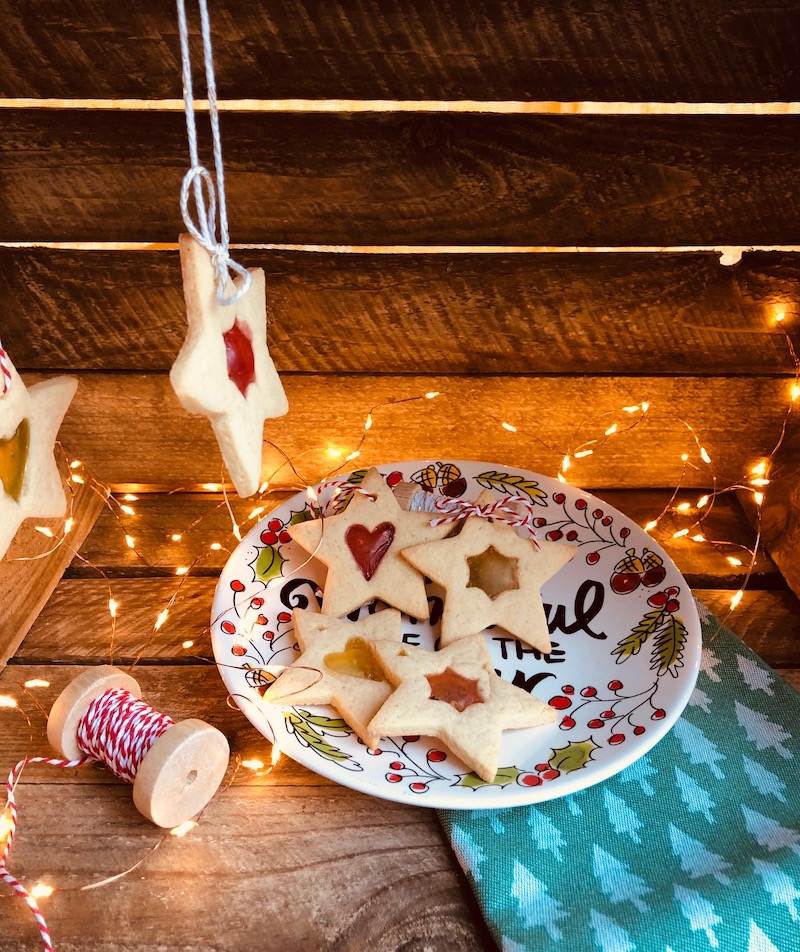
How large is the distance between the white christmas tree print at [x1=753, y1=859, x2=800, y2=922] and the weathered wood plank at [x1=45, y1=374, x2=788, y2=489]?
61cm

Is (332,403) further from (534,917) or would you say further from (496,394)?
A: (534,917)

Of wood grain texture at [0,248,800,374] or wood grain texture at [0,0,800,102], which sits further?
wood grain texture at [0,248,800,374]

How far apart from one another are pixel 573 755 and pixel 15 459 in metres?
0.56

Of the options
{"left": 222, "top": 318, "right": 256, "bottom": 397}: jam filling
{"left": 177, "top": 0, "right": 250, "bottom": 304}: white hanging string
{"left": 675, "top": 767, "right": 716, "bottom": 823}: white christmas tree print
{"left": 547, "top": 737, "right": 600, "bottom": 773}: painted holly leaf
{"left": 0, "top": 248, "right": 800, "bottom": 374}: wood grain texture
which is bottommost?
{"left": 675, "top": 767, "right": 716, "bottom": 823}: white christmas tree print

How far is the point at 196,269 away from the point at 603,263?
1.97ft

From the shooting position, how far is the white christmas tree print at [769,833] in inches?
28.9

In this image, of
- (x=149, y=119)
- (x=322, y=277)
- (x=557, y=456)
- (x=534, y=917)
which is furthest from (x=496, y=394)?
(x=534, y=917)

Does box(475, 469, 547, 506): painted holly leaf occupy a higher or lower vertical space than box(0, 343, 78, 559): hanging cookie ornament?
lower

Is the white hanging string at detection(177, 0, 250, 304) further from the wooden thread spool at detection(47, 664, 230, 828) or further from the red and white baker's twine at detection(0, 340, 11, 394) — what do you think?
the wooden thread spool at detection(47, 664, 230, 828)

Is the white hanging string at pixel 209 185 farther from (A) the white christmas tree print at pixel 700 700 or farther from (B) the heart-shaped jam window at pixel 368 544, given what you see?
(A) the white christmas tree print at pixel 700 700

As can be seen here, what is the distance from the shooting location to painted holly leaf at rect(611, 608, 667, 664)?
2.93 ft

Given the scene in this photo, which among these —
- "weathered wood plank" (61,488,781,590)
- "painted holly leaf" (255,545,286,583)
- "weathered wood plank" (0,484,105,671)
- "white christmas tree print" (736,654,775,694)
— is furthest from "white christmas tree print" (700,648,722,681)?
"weathered wood plank" (0,484,105,671)

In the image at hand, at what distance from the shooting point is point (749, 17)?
2.85 feet

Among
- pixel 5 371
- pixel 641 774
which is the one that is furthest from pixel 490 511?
pixel 5 371
